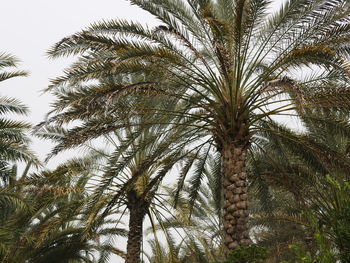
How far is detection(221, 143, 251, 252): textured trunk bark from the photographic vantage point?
757 centimetres

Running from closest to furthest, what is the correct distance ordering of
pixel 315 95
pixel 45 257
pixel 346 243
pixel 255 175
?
pixel 346 243 → pixel 315 95 → pixel 255 175 → pixel 45 257

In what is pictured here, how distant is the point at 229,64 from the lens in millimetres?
7805

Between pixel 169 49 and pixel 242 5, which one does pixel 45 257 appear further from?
pixel 242 5

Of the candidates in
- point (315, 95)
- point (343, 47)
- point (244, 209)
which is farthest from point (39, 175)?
point (343, 47)

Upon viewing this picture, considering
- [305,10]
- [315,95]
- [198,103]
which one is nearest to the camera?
[315,95]

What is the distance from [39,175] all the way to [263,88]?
5311mm

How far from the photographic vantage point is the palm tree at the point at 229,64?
7.50 metres

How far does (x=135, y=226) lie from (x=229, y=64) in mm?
6105

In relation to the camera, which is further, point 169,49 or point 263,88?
point 169,49

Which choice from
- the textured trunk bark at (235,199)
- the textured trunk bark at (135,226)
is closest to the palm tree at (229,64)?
the textured trunk bark at (235,199)

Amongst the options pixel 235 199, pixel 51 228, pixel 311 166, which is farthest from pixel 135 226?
pixel 311 166

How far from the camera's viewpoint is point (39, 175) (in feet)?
29.7

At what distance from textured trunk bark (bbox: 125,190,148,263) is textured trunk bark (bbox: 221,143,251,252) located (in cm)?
439

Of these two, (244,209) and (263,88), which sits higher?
(263,88)
